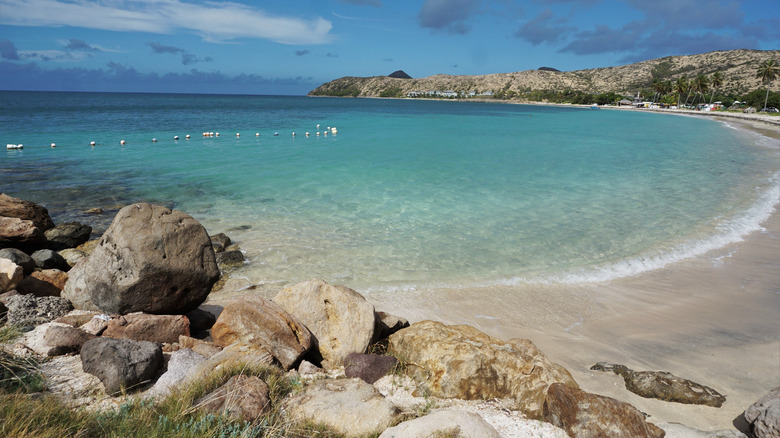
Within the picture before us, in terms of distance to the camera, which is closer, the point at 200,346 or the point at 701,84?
the point at 200,346

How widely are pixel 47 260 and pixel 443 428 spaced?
9.34m

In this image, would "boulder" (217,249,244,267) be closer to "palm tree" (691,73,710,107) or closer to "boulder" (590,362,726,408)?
"boulder" (590,362,726,408)

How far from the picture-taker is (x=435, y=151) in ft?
112

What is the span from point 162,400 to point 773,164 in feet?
113

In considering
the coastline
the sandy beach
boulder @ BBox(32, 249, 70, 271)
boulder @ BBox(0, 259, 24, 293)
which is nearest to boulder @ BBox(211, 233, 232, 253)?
the sandy beach

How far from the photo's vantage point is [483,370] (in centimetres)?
532

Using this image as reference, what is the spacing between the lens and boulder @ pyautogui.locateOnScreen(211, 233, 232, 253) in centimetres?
1147

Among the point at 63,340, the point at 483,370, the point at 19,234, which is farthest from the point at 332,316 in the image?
the point at 19,234

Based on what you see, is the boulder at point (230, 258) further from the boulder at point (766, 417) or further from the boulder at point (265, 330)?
the boulder at point (766, 417)

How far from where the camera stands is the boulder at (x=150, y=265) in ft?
19.9

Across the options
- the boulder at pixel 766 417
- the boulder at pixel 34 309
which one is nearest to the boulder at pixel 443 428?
the boulder at pixel 766 417

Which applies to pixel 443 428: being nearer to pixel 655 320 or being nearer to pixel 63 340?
pixel 63 340

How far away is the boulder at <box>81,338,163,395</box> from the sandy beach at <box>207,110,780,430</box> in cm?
368

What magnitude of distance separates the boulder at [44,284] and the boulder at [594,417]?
7897 millimetres
